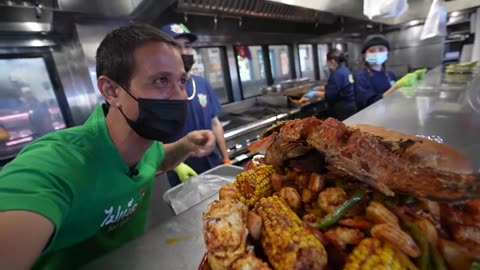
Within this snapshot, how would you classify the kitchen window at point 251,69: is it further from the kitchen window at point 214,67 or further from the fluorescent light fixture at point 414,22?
the fluorescent light fixture at point 414,22

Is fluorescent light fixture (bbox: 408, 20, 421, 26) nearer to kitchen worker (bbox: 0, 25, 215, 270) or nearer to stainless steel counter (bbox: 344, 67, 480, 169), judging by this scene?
stainless steel counter (bbox: 344, 67, 480, 169)

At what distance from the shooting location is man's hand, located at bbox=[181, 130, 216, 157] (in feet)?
5.59

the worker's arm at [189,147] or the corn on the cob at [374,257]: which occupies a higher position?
the corn on the cob at [374,257]

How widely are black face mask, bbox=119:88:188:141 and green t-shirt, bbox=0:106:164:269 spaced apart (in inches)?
6.4

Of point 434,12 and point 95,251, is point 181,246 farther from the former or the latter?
point 434,12

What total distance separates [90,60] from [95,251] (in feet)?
7.70

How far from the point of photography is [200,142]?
5.71 ft

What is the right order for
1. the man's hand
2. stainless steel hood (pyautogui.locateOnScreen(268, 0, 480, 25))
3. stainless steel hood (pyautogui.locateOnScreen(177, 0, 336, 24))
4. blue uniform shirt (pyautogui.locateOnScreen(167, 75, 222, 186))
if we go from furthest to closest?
1. stainless steel hood (pyautogui.locateOnScreen(268, 0, 480, 25))
2. stainless steel hood (pyautogui.locateOnScreen(177, 0, 336, 24))
3. blue uniform shirt (pyautogui.locateOnScreen(167, 75, 222, 186))
4. the man's hand

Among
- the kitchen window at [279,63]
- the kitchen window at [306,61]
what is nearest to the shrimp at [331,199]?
the kitchen window at [279,63]

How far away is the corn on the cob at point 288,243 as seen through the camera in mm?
401

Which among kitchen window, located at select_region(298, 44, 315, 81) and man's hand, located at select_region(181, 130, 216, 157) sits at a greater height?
kitchen window, located at select_region(298, 44, 315, 81)

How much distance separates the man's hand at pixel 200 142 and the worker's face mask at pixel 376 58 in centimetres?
338

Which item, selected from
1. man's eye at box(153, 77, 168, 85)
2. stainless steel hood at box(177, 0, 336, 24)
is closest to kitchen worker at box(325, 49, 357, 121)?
stainless steel hood at box(177, 0, 336, 24)

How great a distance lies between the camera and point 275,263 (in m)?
0.42
